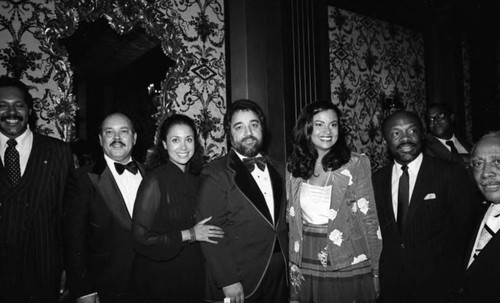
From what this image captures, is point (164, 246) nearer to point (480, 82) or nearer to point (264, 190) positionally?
point (264, 190)

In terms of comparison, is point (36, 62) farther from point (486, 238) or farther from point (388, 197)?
point (486, 238)

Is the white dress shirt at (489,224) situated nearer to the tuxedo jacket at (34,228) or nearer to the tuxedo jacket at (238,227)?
the tuxedo jacket at (238,227)

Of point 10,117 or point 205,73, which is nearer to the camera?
point 10,117

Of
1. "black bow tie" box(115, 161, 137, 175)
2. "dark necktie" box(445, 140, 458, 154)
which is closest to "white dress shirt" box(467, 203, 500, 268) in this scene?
"black bow tie" box(115, 161, 137, 175)

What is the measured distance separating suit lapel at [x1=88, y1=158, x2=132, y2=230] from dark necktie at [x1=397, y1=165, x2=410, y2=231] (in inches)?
66.2

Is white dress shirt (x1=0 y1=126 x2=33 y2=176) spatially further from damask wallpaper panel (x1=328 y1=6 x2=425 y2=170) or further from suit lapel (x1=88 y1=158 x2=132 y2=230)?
damask wallpaper panel (x1=328 y1=6 x2=425 y2=170)

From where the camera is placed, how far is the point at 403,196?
2.18 metres

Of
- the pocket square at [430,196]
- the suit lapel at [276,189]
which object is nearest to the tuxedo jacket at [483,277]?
the pocket square at [430,196]

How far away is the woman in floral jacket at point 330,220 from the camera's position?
2.13 metres

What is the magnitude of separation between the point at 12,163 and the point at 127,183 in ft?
2.22

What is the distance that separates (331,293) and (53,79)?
269 centimetres

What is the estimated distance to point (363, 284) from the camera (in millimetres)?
2150

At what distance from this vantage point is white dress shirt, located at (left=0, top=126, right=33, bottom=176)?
2.17 m

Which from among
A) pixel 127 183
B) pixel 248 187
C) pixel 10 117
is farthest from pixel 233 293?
pixel 10 117
